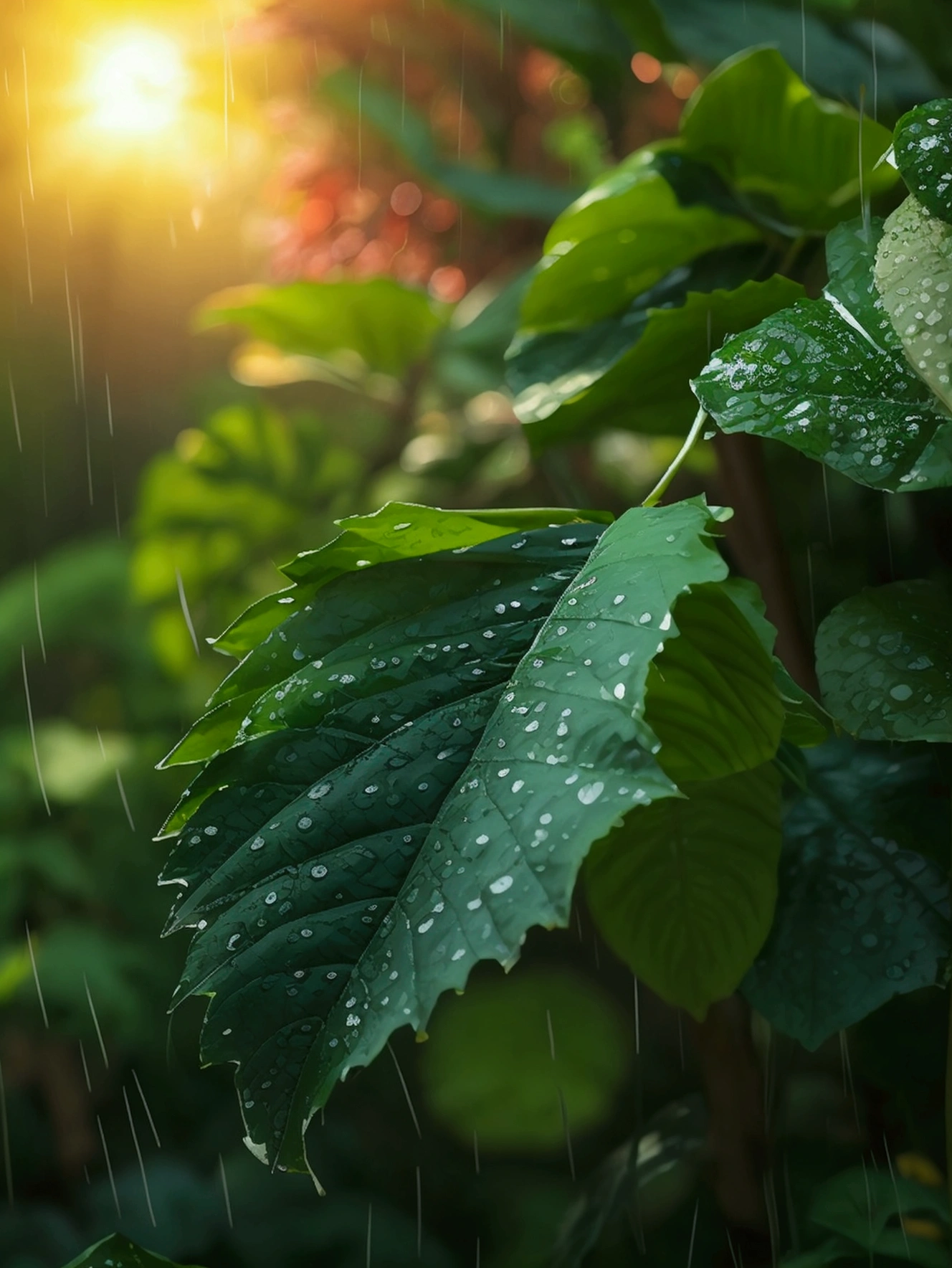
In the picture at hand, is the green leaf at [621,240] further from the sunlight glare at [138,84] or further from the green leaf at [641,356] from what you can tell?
the sunlight glare at [138,84]

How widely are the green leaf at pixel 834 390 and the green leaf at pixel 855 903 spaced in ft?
0.56

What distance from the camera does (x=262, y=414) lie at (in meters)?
1.00

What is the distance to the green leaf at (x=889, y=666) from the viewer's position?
28 centimetres

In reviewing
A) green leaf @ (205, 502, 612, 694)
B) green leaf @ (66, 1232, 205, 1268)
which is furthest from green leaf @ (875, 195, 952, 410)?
green leaf @ (66, 1232, 205, 1268)

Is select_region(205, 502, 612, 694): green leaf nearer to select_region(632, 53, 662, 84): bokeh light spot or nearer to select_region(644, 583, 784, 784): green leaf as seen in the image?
select_region(644, 583, 784, 784): green leaf

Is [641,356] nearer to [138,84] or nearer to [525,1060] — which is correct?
[525,1060]

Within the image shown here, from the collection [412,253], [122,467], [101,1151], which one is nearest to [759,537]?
[412,253]

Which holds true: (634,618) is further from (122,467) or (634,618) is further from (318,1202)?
(122,467)

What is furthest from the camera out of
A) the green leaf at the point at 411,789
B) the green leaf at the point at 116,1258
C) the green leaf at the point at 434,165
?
the green leaf at the point at 434,165

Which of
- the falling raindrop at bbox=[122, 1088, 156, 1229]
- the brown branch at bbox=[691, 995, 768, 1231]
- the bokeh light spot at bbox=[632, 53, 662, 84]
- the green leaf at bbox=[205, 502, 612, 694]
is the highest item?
the bokeh light spot at bbox=[632, 53, 662, 84]

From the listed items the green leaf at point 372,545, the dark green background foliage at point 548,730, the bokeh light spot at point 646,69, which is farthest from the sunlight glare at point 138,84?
the green leaf at point 372,545

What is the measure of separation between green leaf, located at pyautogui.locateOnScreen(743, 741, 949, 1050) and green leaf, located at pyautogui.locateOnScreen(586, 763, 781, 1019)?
0.07 feet

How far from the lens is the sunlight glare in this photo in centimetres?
97

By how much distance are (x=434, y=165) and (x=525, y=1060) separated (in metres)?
0.68
